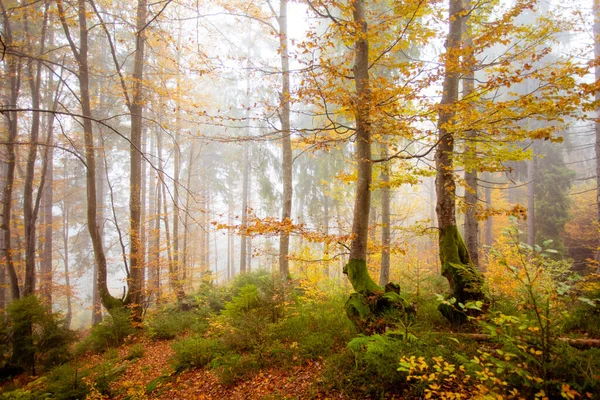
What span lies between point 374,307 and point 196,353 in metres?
3.56

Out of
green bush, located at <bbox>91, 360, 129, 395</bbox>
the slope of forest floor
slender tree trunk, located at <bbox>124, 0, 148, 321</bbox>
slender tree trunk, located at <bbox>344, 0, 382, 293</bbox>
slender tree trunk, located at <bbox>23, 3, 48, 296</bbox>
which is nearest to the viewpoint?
the slope of forest floor

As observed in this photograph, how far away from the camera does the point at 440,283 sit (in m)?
7.77

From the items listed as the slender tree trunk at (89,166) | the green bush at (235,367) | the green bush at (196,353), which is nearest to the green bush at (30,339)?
the slender tree trunk at (89,166)

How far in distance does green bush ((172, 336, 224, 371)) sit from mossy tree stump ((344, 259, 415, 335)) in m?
2.87


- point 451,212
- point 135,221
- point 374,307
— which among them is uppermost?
point 451,212

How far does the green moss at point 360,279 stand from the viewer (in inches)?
187

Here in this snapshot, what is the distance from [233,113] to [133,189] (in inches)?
442

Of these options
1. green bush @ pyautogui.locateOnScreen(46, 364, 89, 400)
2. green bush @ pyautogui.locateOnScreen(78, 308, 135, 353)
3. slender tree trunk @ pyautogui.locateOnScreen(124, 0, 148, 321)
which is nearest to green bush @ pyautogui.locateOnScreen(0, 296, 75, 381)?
green bush @ pyautogui.locateOnScreen(78, 308, 135, 353)

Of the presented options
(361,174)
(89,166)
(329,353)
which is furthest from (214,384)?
(89,166)

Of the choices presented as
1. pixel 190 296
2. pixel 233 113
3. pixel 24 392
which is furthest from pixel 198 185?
pixel 24 392

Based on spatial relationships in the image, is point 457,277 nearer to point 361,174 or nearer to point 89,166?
point 361,174

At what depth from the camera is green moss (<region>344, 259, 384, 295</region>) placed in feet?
15.6

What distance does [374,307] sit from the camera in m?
4.42

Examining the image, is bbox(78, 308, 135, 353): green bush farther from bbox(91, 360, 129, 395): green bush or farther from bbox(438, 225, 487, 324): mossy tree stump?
bbox(438, 225, 487, 324): mossy tree stump
